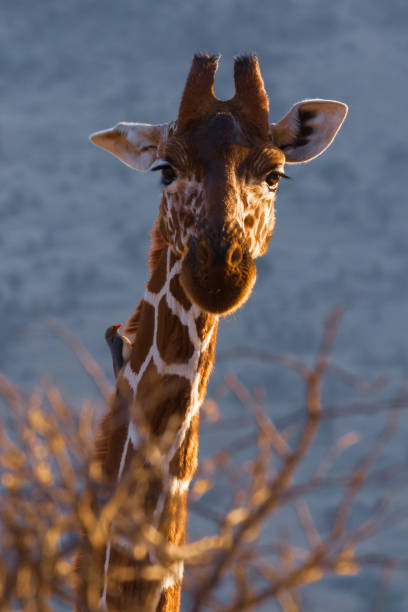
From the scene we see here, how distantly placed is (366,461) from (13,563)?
1.26 m

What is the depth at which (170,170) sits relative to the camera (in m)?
5.65

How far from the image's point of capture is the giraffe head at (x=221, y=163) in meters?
4.74

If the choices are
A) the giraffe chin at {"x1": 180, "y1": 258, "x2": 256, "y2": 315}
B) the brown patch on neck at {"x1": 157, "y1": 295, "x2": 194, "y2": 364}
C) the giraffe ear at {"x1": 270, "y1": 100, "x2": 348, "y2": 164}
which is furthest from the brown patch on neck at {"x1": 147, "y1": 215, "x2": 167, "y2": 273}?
the giraffe ear at {"x1": 270, "y1": 100, "x2": 348, "y2": 164}

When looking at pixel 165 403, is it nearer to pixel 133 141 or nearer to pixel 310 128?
pixel 133 141

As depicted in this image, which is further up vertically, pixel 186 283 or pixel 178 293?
pixel 178 293

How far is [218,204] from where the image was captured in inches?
196

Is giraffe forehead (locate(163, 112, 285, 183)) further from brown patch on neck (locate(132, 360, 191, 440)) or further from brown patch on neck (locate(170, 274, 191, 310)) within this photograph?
brown patch on neck (locate(132, 360, 191, 440))

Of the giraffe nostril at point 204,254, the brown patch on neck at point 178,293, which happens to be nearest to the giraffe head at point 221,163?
the giraffe nostril at point 204,254

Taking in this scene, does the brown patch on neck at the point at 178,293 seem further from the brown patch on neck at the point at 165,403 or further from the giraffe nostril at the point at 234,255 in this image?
the giraffe nostril at the point at 234,255

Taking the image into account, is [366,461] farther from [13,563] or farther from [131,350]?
[131,350]

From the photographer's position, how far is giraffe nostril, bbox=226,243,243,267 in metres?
4.66

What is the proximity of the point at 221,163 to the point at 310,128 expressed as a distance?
1.71 metres

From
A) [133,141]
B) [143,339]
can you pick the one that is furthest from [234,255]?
[133,141]

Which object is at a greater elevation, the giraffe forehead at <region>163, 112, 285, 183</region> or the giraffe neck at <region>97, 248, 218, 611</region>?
the giraffe forehead at <region>163, 112, 285, 183</region>
